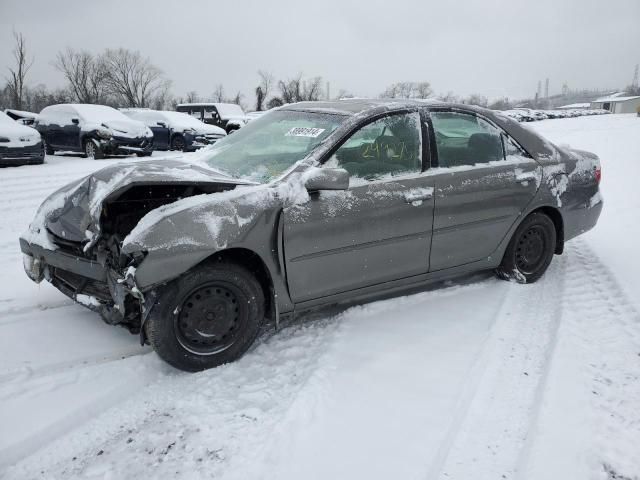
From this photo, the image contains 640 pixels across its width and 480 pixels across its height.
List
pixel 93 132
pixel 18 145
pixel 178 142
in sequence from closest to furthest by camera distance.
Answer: pixel 18 145 → pixel 93 132 → pixel 178 142

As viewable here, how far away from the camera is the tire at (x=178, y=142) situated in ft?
53.3

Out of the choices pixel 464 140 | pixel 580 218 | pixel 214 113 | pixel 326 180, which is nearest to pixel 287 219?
pixel 326 180

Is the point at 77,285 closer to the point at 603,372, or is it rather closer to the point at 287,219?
the point at 287,219

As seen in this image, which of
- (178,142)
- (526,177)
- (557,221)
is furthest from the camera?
(178,142)

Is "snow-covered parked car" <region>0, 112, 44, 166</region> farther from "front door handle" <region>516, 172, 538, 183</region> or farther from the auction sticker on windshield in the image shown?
"front door handle" <region>516, 172, 538, 183</region>

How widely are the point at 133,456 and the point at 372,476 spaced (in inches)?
43.7

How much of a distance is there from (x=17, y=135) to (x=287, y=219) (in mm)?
10628

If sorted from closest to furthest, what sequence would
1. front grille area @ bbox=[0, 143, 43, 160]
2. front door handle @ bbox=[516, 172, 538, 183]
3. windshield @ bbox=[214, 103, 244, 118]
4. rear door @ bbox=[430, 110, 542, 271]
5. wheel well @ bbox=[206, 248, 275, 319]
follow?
wheel well @ bbox=[206, 248, 275, 319]
rear door @ bbox=[430, 110, 542, 271]
front door handle @ bbox=[516, 172, 538, 183]
front grille area @ bbox=[0, 143, 43, 160]
windshield @ bbox=[214, 103, 244, 118]

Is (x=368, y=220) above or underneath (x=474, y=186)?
underneath

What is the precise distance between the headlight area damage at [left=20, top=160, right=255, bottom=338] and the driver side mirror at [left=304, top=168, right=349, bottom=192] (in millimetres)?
456

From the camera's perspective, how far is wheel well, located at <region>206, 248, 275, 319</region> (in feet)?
9.86

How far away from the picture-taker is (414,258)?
3.64m

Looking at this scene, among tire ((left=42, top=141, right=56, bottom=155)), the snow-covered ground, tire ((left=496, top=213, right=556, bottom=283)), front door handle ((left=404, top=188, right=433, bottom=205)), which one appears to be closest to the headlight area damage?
the snow-covered ground

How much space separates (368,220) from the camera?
10.9 feet
